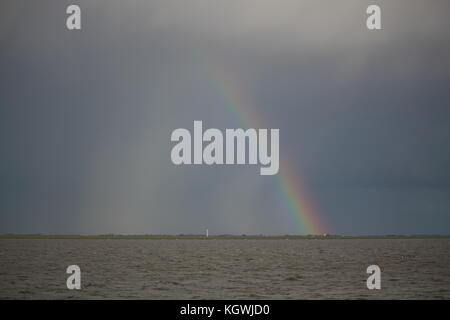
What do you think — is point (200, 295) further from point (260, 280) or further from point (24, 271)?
point (24, 271)

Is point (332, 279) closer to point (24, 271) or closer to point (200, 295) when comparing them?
point (200, 295)

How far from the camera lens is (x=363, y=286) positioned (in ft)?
198

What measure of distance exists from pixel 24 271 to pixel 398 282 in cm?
4281

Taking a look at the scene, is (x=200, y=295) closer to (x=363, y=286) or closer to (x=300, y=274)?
(x=363, y=286)

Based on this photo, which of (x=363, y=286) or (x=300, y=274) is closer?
(x=363, y=286)

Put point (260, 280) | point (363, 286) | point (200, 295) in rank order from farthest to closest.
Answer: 1. point (260, 280)
2. point (363, 286)
3. point (200, 295)

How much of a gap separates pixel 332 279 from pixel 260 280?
25.9 feet
